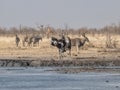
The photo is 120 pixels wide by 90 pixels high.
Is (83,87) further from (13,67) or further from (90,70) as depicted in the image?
(13,67)

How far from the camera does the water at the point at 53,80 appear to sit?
2178cm

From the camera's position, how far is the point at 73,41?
1745 inches

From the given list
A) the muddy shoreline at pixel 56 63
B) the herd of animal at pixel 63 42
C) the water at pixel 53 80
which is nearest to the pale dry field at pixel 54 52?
the herd of animal at pixel 63 42

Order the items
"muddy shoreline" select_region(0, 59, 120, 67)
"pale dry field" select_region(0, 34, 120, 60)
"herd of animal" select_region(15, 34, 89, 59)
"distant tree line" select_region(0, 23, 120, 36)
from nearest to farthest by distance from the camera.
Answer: "muddy shoreline" select_region(0, 59, 120, 67), "pale dry field" select_region(0, 34, 120, 60), "herd of animal" select_region(15, 34, 89, 59), "distant tree line" select_region(0, 23, 120, 36)

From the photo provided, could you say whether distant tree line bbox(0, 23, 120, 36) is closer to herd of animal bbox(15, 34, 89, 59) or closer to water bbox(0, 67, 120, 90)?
herd of animal bbox(15, 34, 89, 59)

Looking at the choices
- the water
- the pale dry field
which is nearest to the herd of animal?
the pale dry field

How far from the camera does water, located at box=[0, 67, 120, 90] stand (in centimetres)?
2178

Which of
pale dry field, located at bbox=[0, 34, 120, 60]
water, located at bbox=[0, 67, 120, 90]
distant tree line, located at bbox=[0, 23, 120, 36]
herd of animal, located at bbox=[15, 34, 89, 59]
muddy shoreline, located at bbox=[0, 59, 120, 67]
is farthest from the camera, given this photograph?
distant tree line, located at bbox=[0, 23, 120, 36]

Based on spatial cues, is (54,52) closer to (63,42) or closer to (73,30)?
(63,42)

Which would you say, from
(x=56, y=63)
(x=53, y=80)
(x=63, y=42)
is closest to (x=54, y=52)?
(x=63, y=42)

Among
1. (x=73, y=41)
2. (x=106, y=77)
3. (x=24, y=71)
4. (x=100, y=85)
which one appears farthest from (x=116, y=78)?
(x=73, y=41)

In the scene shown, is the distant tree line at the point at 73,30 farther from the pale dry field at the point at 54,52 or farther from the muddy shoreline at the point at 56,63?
the muddy shoreline at the point at 56,63

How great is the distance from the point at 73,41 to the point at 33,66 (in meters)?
12.9

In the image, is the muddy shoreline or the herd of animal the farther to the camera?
the herd of animal
